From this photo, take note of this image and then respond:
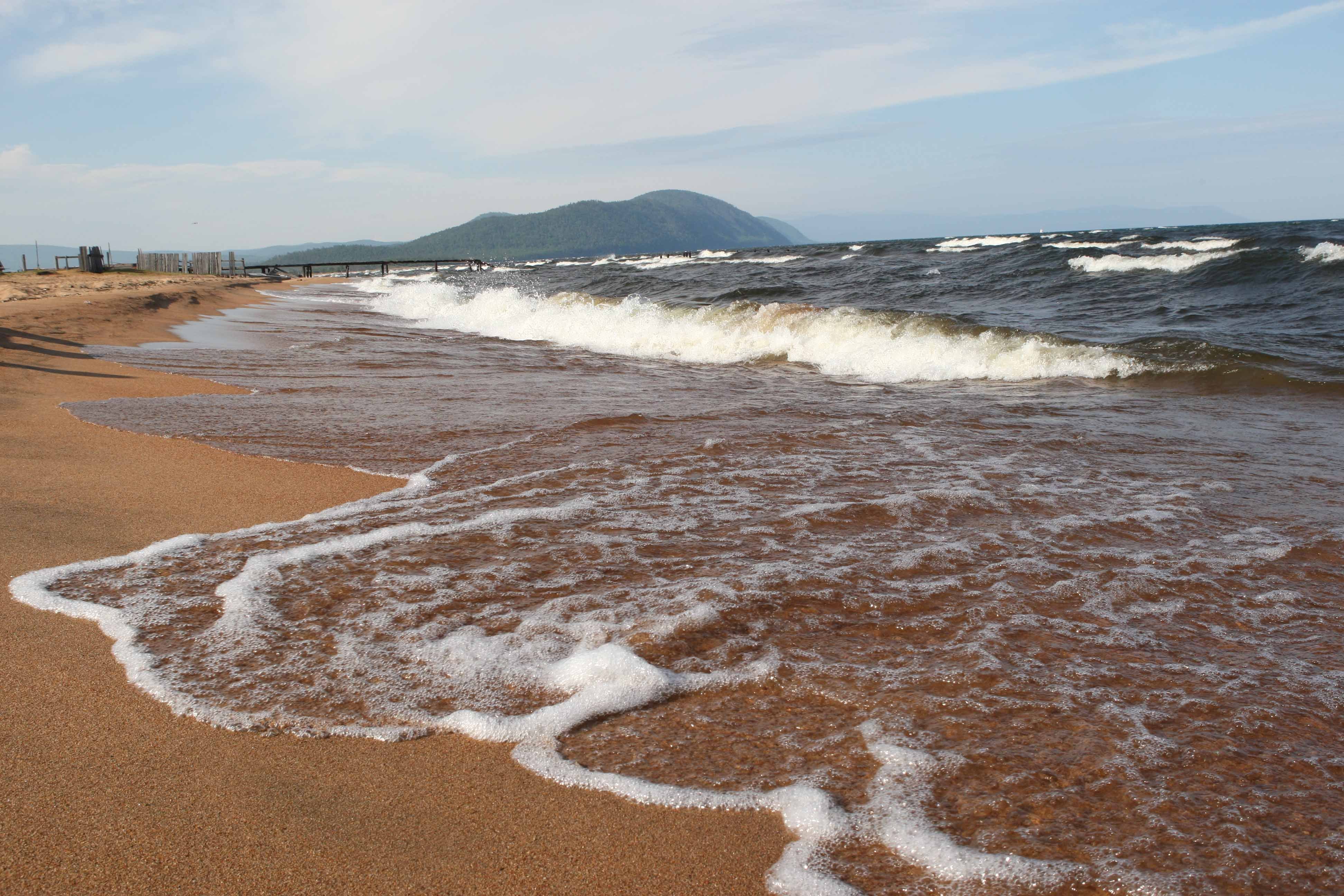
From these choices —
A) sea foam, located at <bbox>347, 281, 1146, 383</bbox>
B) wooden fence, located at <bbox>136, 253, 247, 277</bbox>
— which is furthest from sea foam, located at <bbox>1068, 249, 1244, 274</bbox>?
wooden fence, located at <bbox>136, 253, 247, 277</bbox>

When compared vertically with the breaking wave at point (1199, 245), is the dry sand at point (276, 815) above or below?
below

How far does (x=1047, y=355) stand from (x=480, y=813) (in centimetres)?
1021

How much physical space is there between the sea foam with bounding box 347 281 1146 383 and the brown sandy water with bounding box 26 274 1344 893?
4597mm

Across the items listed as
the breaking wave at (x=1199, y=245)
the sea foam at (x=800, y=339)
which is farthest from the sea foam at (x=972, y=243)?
the sea foam at (x=800, y=339)

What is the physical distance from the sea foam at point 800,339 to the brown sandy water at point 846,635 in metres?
4.60

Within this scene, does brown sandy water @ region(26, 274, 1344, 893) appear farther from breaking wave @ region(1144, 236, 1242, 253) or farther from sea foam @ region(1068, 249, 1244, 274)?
breaking wave @ region(1144, 236, 1242, 253)

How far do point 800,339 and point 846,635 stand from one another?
34.0ft

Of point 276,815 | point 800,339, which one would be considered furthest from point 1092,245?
point 276,815

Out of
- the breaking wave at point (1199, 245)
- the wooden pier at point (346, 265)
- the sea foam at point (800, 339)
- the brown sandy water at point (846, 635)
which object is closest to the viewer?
the brown sandy water at point (846, 635)

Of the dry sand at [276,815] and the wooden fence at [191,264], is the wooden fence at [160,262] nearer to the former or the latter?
the wooden fence at [191,264]

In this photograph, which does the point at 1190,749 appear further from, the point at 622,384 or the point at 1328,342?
the point at 1328,342

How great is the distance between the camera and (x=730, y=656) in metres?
2.78

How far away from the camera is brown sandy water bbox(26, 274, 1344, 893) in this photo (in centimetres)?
204

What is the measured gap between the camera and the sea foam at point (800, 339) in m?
10.5
